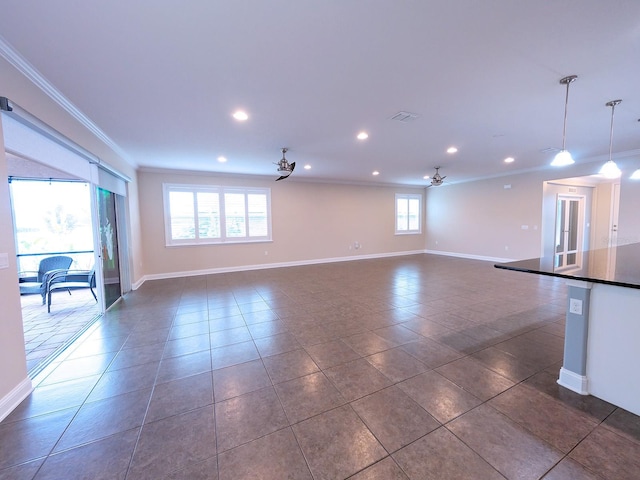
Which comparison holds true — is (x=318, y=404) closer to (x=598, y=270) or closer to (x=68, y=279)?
(x=598, y=270)

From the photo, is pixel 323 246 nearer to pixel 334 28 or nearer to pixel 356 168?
pixel 356 168

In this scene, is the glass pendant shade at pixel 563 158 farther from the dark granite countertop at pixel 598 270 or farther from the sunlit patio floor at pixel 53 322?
the sunlit patio floor at pixel 53 322

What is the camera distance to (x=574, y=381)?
2041mm

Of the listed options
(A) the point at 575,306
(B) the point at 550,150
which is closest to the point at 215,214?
(A) the point at 575,306

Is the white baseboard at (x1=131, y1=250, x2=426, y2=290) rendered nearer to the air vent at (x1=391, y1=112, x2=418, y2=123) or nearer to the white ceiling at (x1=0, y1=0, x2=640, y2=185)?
the white ceiling at (x1=0, y1=0, x2=640, y2=185)

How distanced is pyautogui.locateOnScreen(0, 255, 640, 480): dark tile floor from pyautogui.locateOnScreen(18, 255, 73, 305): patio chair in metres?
2.25

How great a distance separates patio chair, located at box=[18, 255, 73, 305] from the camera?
4543 mm

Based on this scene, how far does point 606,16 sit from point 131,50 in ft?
11.3

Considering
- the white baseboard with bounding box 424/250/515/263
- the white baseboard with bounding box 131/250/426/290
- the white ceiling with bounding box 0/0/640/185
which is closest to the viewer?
the white ceiling with bounding box 0/0/640/185

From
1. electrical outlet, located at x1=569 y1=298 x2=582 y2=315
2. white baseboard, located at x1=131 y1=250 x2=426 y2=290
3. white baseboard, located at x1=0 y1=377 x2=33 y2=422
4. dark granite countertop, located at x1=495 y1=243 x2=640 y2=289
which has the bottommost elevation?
white baseboard, located at x1=0 y1=377 x2=33 y2=422

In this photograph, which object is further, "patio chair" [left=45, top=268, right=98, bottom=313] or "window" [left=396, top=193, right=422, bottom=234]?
"window" [left=396, top=193, right=422, bottom=234]

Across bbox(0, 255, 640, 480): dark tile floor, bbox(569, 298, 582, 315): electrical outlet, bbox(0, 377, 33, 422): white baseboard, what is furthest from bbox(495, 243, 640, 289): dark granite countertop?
bbox(0, 377, 33, 422): white baseboard

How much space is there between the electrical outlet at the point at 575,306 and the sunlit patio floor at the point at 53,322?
4700 mm

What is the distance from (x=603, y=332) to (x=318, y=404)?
7.14ft
